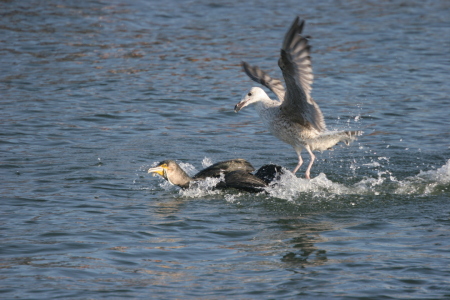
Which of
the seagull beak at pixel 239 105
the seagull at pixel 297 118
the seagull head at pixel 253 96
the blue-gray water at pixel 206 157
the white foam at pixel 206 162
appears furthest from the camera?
the white foam at pixel 206 162

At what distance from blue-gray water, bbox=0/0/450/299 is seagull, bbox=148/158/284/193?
15cm

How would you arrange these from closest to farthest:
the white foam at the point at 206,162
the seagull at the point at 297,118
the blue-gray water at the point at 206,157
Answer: the blue-gray water at the point at 206,157 → the seagull at the point at 297,118 → the white foam at the point at 206,162

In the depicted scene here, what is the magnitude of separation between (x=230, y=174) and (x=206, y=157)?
6.06 feet

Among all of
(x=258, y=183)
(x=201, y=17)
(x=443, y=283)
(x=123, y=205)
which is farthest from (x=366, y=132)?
(x=201, y=17)

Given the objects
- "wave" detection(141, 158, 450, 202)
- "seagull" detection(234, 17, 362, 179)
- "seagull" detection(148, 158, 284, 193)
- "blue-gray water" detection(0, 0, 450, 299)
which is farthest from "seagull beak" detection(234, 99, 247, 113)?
"blue-gray water" detection(0, 0, 450, 299)

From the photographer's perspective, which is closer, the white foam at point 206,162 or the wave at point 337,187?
the wave at point 337,187

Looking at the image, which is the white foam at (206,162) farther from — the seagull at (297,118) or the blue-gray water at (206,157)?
the seagull at (297,118)

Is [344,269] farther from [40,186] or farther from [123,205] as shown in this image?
[40,186]

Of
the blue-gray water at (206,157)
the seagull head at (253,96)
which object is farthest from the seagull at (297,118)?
the blue-gray water at (206,157)

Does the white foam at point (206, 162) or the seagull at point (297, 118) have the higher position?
the seagull at point (297, 118)

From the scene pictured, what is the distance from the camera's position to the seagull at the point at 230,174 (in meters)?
8.73

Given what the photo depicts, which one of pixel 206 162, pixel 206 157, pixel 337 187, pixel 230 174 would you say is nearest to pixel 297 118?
pixel 337 187

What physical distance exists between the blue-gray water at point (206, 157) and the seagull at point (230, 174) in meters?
0.15

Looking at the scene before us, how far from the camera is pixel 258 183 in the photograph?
8.73 m
